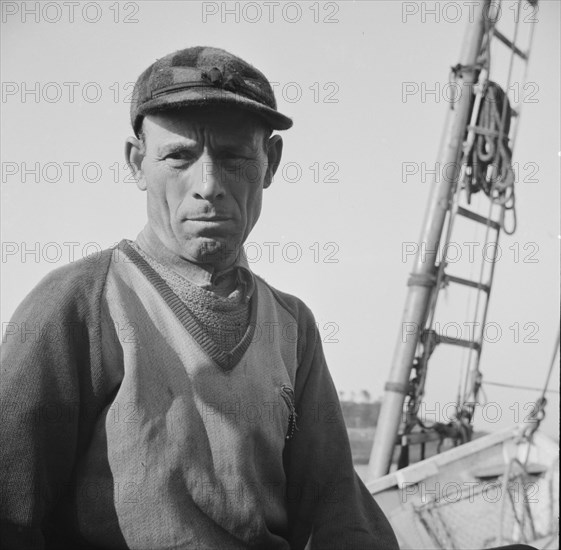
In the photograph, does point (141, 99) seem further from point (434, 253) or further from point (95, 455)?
point (434, 253)

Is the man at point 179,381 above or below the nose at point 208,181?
below

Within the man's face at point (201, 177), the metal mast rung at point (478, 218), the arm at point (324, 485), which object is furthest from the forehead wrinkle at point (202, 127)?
the metal mast rung at point (478, 218)

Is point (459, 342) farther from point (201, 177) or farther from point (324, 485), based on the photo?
point (201, 177)

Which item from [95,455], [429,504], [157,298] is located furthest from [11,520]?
[429,504]

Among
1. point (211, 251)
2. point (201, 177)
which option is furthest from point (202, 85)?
point (211, 251)

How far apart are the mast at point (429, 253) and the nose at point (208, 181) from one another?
3011mm

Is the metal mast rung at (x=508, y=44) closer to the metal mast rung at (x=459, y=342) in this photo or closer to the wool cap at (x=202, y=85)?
the metal mast rung at (x=459, y=342)

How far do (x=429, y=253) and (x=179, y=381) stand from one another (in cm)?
319

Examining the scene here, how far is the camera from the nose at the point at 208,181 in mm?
1177

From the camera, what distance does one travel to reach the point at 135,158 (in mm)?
1271

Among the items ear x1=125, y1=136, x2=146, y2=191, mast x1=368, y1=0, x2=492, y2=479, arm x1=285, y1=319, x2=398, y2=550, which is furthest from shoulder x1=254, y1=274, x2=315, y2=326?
mast x1=368, y1=0, x2=492, y2=479

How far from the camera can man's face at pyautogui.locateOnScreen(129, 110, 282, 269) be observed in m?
1.19

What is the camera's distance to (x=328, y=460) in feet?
4.50

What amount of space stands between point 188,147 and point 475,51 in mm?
3460
